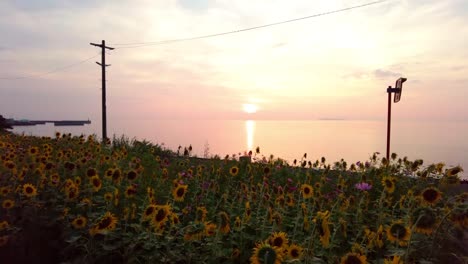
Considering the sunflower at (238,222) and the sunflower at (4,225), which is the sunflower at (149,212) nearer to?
the sunflower at (238,222)

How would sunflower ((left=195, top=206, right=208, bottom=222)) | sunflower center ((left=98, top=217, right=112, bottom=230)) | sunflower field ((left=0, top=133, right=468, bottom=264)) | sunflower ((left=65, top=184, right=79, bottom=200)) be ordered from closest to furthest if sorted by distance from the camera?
sunflower field ((left=0, top=133, right=468, bottom=264)), sunflower center ((left=98, top=217, right=112, bottom=230)), sunflower ((left=195, top=206, right=208, bottom=222)), sunflower ((left=65, top=184, right=79, bottom=200))

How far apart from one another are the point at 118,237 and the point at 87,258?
297mm

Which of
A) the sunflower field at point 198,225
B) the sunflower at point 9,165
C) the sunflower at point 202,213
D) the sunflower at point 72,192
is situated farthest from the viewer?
the sunflower at point 9,165

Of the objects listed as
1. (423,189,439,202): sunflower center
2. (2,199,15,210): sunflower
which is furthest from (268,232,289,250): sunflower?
(2,199,15,210): sunflower

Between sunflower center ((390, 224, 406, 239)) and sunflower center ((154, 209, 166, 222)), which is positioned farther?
sunflower center ((154, 209, 166, 222))

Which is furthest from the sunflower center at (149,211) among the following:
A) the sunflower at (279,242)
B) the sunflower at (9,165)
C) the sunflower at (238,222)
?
the sunflower at (9,165)

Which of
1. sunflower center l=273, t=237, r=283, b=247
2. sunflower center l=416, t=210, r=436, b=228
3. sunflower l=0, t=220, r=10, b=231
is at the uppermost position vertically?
sunflower center l=416, t=210, r=436, b=228

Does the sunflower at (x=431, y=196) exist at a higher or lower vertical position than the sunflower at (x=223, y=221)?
higher

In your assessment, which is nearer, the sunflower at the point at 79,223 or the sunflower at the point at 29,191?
the sunflower at the point at 79,223

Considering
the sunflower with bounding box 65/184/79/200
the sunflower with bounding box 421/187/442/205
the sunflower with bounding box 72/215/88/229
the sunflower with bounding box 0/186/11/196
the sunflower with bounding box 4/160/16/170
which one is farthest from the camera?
the sunflower with bounding box 4/160/16/170

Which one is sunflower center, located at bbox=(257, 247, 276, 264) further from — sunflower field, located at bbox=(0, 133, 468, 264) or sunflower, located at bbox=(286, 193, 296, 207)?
sunflower, located at bbox=(286, 193, 296, 207)

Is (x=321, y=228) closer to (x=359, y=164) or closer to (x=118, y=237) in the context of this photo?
(x=118, y=237)

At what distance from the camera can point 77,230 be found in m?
3.88

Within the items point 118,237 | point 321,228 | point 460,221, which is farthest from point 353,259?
point 118,237
